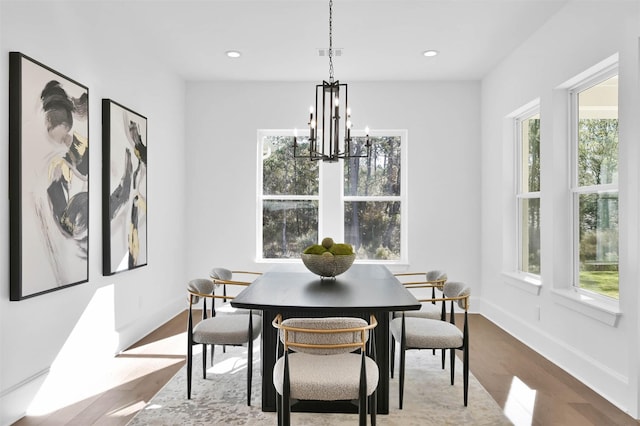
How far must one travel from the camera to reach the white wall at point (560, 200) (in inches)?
110

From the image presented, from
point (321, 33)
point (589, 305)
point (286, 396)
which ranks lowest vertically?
point (286, 396)

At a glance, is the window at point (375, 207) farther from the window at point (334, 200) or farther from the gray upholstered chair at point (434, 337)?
the gray upholstered chair at point (434, 337)

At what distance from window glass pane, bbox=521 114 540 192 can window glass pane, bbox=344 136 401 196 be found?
1.54m

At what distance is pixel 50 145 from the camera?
2.86 m

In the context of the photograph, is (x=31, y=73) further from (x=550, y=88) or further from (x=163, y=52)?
(x=550, y=88)

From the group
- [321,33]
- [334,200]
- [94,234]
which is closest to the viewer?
[94,234]

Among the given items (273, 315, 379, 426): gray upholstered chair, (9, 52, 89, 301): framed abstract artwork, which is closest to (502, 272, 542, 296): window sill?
(273, 315, 379, 426): gray upholstered chair

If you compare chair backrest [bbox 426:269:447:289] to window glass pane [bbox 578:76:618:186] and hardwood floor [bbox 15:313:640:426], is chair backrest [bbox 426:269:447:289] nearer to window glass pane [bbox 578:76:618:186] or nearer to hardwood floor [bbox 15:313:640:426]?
hardwood floor [bbox 15:313:640:426]

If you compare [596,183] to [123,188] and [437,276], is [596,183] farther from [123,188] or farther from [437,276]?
[123,188]

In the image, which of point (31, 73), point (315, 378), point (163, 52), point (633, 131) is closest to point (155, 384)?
point (315, 378)

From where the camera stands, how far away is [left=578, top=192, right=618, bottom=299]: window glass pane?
3203 millimetres

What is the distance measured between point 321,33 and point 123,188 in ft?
7.25

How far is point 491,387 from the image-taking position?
316cm

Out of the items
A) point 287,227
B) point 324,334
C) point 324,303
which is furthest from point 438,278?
point 287,227
